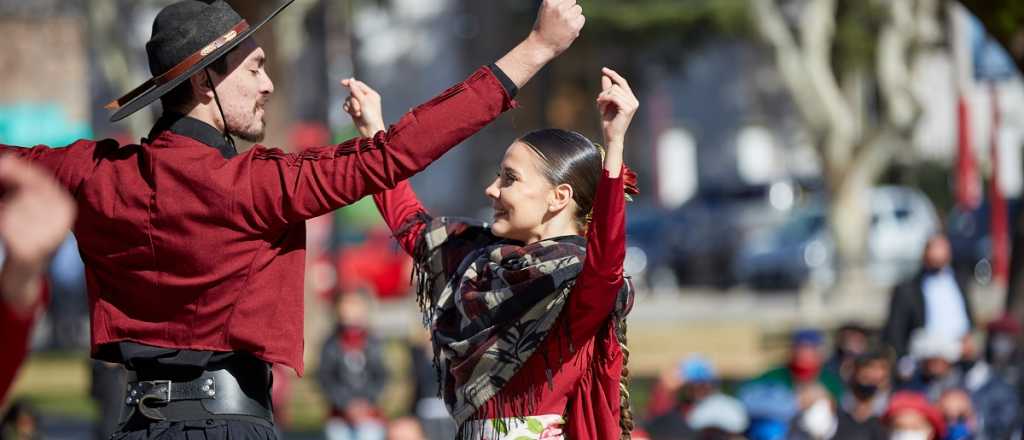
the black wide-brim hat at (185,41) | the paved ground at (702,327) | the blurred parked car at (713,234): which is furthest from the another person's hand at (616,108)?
the blurred parked car at (713,234)

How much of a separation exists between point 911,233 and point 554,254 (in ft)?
79.7

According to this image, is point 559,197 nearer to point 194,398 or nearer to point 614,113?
point 614,113

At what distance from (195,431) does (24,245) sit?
1.27 metres

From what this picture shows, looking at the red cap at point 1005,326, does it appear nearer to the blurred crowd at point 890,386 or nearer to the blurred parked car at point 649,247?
the blurred crowd at point 890,386

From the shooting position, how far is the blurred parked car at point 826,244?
26.8 m

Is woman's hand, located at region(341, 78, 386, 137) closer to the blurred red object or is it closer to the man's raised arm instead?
the man's raised arm

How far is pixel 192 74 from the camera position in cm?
369

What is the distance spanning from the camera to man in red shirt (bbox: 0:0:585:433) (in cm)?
360

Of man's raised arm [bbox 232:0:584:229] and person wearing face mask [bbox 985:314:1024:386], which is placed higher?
man's raised arm [bbox 232:0:584:229]

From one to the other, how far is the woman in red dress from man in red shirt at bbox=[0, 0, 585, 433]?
411 millimetres

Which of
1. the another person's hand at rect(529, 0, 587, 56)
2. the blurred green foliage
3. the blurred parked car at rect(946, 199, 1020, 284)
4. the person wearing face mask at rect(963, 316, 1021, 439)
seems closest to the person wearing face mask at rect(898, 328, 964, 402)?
the person wearing face mask at rect(963, 316, 1021, 439)

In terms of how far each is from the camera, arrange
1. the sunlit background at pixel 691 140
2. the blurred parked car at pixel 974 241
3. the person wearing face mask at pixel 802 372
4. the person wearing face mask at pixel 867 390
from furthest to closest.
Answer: the blurred parked car at pixel 974 241, the sunlit background at pixel 691 140, the person wearing face mask at pixel 802 372, the person wearing face mask at pixel 867 390

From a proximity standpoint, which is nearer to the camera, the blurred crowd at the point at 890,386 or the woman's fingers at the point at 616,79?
the woman's fingers at the point at 616,79

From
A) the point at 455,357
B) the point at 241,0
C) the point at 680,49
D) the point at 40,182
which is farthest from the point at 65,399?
the point at 680,49
